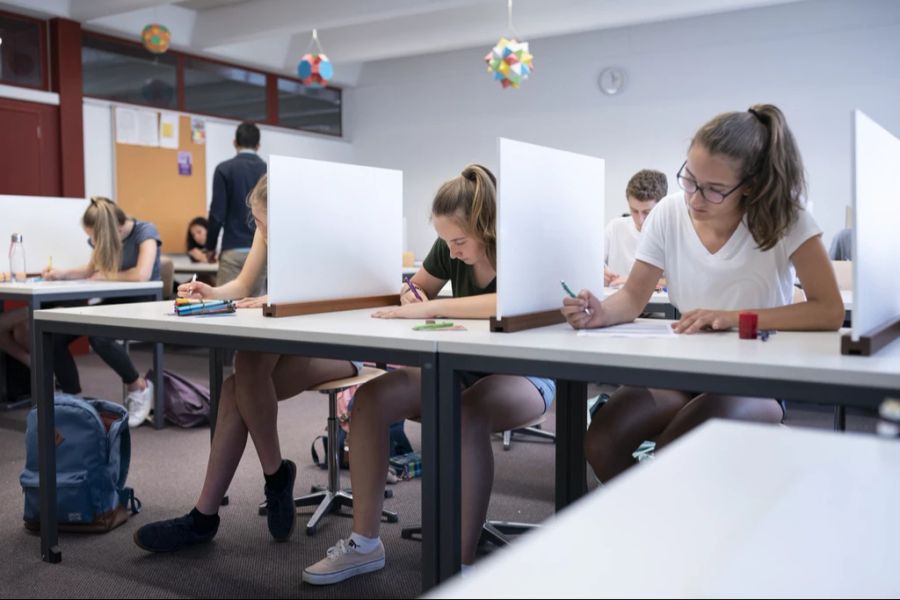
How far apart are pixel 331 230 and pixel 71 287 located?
5.79 ft

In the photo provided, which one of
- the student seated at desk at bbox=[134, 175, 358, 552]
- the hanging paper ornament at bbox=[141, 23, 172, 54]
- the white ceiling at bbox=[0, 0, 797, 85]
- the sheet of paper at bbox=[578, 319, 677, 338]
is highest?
the white ceiling at bbox=[0, 0, 797, 85]

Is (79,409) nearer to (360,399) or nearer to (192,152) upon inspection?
(360,399)

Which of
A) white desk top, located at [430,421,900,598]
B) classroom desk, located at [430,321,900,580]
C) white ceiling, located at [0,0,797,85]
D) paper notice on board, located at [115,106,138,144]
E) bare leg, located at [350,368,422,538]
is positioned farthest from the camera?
paper notice on board, located at [115,106,138,144]

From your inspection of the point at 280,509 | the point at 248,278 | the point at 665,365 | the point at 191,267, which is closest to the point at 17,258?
the point at 191,267

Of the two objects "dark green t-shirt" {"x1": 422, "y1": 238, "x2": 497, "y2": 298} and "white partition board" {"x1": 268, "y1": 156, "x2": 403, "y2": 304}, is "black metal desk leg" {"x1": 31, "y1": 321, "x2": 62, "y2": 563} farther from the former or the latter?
"dark green t-shirt" {"x1": 422, "y1": 238, "x2": 497, "y2": 298}

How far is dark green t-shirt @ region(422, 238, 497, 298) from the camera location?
6.79ft

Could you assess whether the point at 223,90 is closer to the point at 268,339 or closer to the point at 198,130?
the point at 198,130

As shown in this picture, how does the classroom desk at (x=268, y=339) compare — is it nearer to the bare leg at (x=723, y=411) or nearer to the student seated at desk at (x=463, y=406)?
the student seated at desk at (x=463, y=406)

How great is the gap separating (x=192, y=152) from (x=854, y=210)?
6.11 meters

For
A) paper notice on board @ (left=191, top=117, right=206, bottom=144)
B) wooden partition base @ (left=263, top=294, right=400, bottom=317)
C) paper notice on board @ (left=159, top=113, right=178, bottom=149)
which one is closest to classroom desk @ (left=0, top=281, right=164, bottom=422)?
wooden partition base @ (left=263, top=294, right=400, bottom=317)

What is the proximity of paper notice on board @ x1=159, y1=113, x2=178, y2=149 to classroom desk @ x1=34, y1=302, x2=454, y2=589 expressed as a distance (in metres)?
4.50

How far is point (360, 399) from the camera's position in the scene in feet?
6.03

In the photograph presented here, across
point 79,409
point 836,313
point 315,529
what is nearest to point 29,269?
point 79,409

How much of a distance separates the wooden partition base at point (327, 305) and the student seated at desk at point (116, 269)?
5.97 feet
